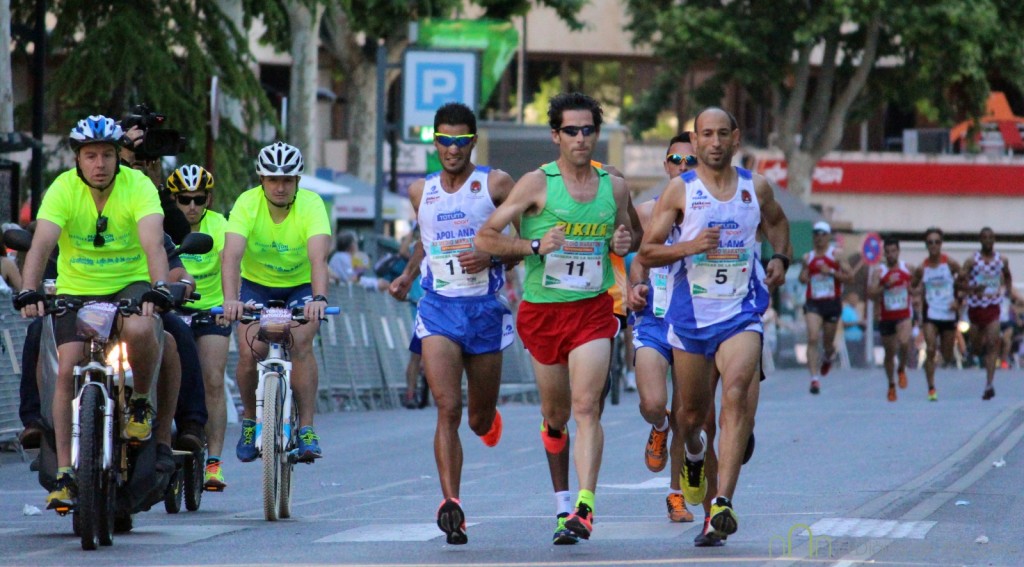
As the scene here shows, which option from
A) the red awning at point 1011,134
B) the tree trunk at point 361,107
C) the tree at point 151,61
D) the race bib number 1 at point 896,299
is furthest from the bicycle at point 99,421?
the red awning at point 1011,134

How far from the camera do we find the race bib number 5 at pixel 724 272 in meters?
9.62

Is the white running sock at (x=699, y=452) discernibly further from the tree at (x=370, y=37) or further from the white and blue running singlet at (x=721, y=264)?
the tree at (x=370, y=37)

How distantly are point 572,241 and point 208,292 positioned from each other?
3594 millimetres

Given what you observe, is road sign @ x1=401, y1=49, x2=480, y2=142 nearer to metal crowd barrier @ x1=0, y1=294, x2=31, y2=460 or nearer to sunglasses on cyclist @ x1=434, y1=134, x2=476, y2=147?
metal crowd barrier @ x1=0, y1=294, x2=31, y2=460

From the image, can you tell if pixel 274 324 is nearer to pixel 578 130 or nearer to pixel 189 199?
pixel 189 199

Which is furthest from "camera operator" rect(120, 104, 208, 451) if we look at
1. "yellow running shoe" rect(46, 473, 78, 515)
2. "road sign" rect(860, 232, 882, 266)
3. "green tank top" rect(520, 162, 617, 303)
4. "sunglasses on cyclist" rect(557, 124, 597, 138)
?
"road sign" rect(860, 232, 882, 266)

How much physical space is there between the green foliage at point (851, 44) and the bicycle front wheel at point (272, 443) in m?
34.7

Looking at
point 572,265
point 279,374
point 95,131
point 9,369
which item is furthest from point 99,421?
point 9,369

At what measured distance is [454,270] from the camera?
9828 mm

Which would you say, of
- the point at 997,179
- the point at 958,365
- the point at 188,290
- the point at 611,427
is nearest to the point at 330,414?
the point at 611,427

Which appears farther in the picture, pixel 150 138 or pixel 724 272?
pixel 150 138

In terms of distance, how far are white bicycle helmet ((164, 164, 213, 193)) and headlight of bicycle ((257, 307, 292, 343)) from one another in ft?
5.24

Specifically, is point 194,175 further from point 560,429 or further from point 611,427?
point 611,427

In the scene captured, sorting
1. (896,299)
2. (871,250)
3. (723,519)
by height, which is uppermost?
(723,519)
